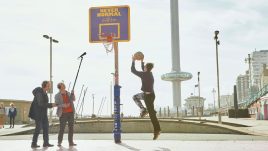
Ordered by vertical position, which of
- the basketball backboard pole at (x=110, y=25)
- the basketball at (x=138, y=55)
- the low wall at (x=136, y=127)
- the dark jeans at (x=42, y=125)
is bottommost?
the low wall at (x=136, y=127)

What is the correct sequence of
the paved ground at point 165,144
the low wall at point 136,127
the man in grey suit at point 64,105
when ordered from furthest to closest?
the low wall at point 136,127 → the man in grey suit at point 64,105 → the paved ground at point 165,144

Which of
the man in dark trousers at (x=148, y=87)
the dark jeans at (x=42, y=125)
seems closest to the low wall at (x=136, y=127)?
the dark jeans at (x=42, y=125)

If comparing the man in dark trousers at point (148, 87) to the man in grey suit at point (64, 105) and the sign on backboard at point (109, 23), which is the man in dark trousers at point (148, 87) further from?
the sign on backboard at point (109, 23)

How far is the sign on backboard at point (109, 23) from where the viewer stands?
1373 cm

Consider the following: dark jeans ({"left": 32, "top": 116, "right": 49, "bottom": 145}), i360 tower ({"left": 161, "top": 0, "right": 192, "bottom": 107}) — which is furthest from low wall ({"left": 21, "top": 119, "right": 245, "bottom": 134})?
i360 tower ({"left": 161, "top": 0, "right": 192, "bottom": 107})

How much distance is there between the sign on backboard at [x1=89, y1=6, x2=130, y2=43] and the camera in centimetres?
1373

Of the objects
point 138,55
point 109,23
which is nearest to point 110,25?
point 109,23

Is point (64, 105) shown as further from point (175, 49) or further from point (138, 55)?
point (175, 49)

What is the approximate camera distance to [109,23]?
545 inches

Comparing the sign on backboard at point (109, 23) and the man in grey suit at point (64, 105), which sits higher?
the sign on backboard at point (109, 23)

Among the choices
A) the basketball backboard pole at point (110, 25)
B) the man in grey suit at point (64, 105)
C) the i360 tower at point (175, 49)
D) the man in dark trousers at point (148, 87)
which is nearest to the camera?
the man in dark trousers at point (148, 87)

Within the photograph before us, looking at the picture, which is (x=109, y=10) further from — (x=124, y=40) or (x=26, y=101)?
(x=26, y=101)

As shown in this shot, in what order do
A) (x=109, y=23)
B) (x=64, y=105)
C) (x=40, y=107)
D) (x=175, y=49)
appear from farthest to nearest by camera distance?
(x=175, y=49) → (x=109, y=23) → (x=64, y=105) → (x=40, y=107)

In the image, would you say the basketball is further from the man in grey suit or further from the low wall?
the low wall
